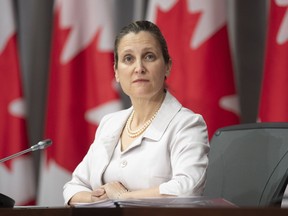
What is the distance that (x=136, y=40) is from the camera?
200cm

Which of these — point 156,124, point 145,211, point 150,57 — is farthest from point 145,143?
point 145,211

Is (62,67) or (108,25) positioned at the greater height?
(108,25)

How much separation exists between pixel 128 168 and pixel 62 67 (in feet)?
4.22

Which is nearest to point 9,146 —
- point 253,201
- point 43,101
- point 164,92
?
point 43,101

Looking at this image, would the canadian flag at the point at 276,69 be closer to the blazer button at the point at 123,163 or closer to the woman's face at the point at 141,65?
the woman's face at the point at 141,65

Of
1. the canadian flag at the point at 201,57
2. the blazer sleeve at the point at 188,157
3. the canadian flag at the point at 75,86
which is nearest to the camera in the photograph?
the blazer sleeve at the point at 188,157

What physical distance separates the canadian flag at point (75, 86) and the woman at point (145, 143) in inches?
35.5

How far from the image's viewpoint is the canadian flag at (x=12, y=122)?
310 centimetres

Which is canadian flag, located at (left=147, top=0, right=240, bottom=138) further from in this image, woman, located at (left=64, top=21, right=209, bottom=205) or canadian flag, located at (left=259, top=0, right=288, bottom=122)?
woman, located at (left=64, top=21, right=209, bottom=205)

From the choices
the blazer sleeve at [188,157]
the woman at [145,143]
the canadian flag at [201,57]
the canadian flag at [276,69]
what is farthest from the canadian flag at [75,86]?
the blazer sleeve at [188,157]

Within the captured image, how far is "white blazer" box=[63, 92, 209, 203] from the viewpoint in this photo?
5.98ft

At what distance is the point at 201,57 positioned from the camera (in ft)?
9.51

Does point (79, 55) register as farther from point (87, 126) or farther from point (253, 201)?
point (253, 201)

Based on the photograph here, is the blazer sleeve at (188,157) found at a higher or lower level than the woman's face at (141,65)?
lower
